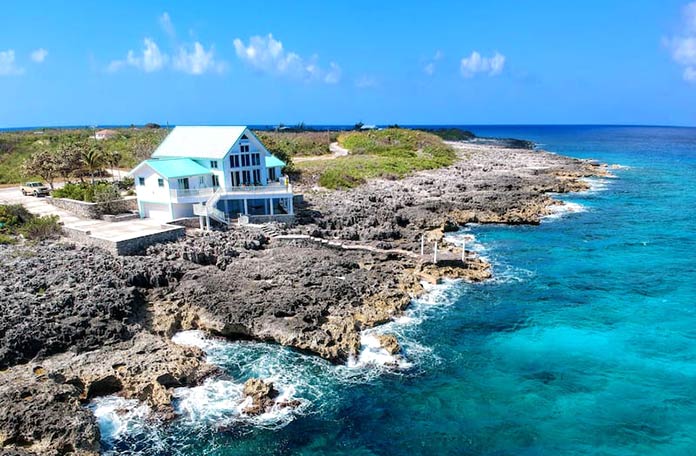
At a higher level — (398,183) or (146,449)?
(398,183)

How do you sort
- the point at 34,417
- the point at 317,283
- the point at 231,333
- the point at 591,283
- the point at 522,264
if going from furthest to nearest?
the point at 522,264 → the point at 591,283 → the point at 317,283 → the point at 231,333 → the point at 34,417

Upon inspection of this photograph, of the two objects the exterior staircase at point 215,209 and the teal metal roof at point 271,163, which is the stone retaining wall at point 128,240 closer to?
the exterior staircase at point 215,209

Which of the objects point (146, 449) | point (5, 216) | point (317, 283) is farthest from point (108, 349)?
point (5, 216)

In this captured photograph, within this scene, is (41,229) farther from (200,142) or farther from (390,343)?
(390,343)

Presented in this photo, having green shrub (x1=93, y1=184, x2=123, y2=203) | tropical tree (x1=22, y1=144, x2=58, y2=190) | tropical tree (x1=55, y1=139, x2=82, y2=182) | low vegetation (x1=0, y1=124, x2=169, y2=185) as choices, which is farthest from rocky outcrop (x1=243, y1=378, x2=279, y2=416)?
tropical tree (x1=22, y1=144, x2=58, y2=190)

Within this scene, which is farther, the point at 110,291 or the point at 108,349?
the point at 110,291

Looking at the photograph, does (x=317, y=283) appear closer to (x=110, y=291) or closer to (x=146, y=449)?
(x=110, y=291)

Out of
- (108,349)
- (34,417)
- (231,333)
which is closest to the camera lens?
(34,417)
